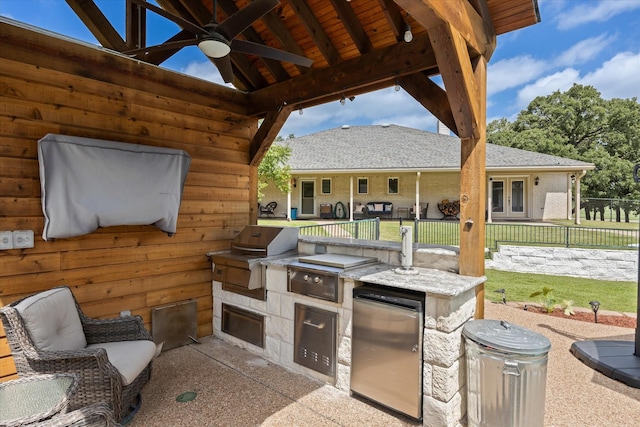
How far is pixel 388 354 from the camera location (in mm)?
2609

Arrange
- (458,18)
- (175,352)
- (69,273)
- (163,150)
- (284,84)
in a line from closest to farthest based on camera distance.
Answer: (458,18) < (69,273) < (163,150) < (175,352) < (284,84)

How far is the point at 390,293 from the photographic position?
2.65 meters

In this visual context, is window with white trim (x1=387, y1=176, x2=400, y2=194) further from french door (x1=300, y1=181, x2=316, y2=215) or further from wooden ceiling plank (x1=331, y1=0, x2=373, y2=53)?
wooden ceiling plank (x1=331, y1=0, x2=373, y2=53)

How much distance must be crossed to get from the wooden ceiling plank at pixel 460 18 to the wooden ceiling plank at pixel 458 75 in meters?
0.07

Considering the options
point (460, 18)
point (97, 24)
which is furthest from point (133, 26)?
point (460, 18)

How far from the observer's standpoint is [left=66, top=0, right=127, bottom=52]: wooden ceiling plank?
3562 millimetres

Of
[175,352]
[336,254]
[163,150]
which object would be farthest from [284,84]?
[175,352]

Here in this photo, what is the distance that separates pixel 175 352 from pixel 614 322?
5852 mm

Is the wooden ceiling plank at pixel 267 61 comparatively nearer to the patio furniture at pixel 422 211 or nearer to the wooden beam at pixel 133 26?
the wooden beam at pixel 133 26

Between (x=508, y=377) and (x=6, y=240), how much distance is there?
4043mm

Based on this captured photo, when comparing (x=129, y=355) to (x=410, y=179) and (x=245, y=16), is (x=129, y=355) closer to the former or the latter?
(x=245, y=16)

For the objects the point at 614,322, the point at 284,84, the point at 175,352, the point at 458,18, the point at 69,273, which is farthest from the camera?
the point at 614,322

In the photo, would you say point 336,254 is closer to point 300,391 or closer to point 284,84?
point 300,391

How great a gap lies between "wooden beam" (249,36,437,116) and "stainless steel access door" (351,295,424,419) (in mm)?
2256
